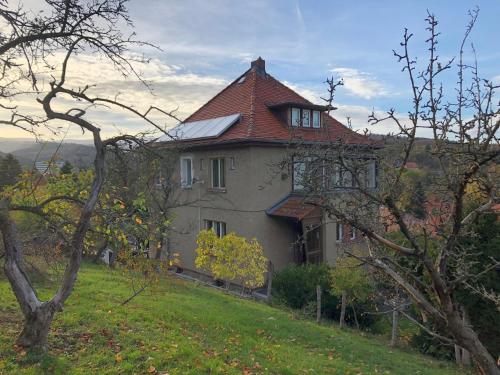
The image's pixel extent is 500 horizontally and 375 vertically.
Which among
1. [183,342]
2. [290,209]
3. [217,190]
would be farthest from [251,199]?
[183,342]

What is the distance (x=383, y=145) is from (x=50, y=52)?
17.6 ft

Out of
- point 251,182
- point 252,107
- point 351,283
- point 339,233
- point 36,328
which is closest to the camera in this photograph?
point 36,328

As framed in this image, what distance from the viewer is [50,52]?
6.70 meters

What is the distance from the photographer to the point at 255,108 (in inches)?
810

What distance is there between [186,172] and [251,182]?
211 inches

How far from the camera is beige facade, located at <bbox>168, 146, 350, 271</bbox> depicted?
18.4 metres

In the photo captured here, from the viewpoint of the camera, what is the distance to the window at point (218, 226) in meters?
20.2

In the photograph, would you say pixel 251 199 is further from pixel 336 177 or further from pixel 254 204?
pixel 336 177

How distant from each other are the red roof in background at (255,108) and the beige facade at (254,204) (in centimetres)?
66

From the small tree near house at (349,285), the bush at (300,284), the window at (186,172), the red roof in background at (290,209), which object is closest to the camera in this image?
the small tree near house at (349,285)

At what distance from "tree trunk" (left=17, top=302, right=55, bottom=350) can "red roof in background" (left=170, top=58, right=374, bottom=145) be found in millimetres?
12314

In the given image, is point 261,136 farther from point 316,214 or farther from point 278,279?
point 278,279

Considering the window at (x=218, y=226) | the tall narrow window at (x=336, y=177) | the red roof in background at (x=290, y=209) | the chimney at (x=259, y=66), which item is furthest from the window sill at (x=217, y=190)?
the tall narrow window at (x=336, y=177)

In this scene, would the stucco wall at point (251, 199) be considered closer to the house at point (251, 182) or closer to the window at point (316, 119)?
the house at point (251, 182)
